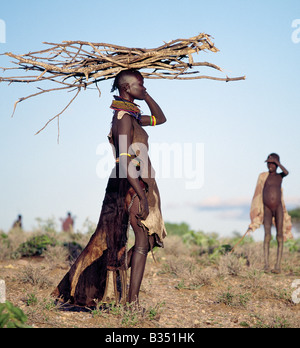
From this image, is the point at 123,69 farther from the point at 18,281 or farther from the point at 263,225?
the point at 263,225

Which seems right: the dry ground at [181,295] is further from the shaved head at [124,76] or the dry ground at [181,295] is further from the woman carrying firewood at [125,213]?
the shaved head at [124,76]

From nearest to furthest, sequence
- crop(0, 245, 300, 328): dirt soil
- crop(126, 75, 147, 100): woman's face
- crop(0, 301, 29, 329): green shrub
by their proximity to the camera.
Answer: crop(0, 301, 29, 329): green shrub < crop(0, 245, 300, 328): dirt soil < crop(126, 75, 147, 100): woman's face

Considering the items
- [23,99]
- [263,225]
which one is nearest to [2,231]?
[263,225]

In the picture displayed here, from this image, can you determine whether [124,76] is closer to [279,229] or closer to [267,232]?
[267,232]

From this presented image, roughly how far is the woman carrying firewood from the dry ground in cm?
34

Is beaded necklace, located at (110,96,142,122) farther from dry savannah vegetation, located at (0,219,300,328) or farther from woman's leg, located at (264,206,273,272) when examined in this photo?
woman's leg, located at (264,206,273,272)

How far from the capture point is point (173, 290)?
7.83 meters

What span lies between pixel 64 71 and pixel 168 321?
3.32 meters

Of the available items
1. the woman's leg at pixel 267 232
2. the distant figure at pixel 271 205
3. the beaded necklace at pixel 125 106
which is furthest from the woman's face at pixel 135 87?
the woman's leg at pixel 267 232

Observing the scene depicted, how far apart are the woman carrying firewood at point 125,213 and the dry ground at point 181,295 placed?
→ 338 millimetres

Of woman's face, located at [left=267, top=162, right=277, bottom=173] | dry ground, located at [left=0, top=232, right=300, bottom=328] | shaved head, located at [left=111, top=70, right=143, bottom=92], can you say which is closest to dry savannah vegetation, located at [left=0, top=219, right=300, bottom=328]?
dry ground, located at [left=0, top=232, right=300, bottom=328]

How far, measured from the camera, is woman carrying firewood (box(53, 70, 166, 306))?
218 inches

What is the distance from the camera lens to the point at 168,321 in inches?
232

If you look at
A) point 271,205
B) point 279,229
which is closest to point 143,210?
point 271,205
